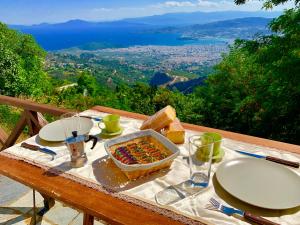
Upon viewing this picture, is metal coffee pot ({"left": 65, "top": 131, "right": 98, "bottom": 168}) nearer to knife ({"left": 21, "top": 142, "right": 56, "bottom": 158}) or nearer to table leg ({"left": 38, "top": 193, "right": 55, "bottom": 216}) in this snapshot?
knife ({"left": 21, "top": 142, "right": 56, "bottom": 158})

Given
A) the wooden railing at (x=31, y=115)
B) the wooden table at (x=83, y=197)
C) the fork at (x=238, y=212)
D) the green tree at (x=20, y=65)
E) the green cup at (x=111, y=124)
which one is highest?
the green cup at (x=111, y=124)

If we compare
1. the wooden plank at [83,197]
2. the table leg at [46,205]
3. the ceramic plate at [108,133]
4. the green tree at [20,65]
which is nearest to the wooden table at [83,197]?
the wooden plank at [83,197]

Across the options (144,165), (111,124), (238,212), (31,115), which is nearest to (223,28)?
(31,115)

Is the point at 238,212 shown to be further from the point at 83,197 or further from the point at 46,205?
the point at 46,205

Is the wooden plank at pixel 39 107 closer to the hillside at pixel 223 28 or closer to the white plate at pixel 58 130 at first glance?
the white plate at pixel 58 130

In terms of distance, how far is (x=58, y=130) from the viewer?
1.60 m

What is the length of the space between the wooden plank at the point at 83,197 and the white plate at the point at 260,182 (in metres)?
0.29

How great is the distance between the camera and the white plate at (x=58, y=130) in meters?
1.51

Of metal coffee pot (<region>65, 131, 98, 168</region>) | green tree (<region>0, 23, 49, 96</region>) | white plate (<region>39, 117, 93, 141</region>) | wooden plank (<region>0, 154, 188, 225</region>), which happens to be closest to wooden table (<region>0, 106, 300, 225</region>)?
wooden plank (<region>0, 154, 188, 225</region>)

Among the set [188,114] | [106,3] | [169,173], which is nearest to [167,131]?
[169,173]

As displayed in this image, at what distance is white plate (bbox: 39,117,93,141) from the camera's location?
4.96ft

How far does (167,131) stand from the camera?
1.44 meters

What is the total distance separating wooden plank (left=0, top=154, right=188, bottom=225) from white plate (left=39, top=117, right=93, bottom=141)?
9.3 inches

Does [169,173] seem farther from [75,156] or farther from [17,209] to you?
[17,209]
